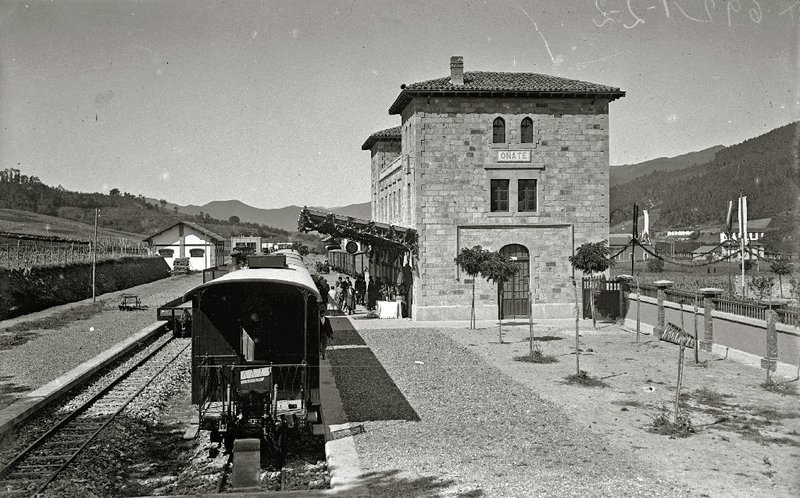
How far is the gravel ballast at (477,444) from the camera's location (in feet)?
26.6

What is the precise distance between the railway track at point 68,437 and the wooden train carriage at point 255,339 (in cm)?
211

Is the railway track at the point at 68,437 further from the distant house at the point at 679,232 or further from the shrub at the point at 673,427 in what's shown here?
the distant house at the point at 679,232

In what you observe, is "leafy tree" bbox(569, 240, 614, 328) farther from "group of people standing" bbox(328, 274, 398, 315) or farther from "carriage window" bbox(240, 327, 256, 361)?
"carriage window" bbox(240, 327, 256, 361)

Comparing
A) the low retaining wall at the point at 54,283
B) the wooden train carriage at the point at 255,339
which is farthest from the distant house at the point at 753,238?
the low retaining wall at the point at 54,283

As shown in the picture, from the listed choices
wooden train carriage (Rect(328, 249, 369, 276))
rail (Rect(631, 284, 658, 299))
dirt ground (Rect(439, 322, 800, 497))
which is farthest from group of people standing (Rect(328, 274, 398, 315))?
wooden train carriage (Rect(328, 249, 369, 276))

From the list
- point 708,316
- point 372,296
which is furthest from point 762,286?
point 372,296

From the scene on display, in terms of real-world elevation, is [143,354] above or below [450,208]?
below

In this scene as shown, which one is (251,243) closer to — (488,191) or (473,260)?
(488,191)

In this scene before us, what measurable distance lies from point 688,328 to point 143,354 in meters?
15.6

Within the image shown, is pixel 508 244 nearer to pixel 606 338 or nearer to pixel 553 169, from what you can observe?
pixel 553 169

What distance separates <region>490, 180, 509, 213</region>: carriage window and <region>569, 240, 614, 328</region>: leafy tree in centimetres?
354

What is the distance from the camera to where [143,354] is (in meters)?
20.4

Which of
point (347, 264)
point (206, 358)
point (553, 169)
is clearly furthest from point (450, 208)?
point (347, 264)

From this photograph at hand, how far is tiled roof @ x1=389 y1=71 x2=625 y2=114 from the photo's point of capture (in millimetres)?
25641
